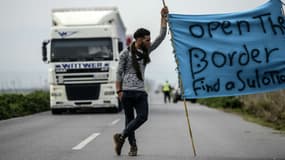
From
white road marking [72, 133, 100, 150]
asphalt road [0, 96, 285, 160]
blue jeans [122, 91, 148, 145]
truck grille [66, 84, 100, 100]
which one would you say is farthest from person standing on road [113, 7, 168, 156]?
truck grille [66, 84, 100, 100]

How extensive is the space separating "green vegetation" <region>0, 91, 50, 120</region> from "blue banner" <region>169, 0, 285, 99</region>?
1268cm

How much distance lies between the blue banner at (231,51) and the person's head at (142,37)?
41cm

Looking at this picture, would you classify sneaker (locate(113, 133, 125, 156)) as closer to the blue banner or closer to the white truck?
the blue banner

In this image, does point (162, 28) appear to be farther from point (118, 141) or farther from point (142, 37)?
point (118, 141)

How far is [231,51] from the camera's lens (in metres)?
8.80

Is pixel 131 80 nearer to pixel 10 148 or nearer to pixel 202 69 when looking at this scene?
pixel 202 69

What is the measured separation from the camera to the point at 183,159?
872 cm

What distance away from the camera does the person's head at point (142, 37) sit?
8.86 metres

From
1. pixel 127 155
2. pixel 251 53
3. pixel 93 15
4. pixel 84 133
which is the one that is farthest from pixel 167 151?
pixel 93 15

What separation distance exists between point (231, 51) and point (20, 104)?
15.7m

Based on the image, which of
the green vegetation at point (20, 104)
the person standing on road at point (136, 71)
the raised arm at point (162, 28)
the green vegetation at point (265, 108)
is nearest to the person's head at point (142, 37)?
the person standing on road at point (136, 71)

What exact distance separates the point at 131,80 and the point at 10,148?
277 cm

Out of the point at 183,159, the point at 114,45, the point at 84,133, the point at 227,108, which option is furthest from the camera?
the point at 227,108

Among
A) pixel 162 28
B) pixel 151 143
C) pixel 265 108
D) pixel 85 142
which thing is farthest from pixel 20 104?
pixel 162 28
